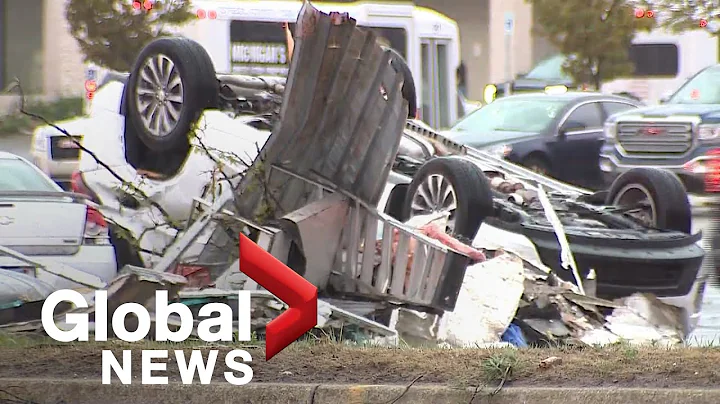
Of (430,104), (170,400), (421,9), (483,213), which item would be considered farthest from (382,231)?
(421,9)

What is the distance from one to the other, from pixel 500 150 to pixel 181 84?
544cm

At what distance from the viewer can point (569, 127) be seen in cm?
1391

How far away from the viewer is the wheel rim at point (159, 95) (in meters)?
8.12

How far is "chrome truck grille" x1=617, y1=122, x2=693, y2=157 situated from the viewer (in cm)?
1190

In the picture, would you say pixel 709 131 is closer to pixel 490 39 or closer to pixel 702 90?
pixel 702 90

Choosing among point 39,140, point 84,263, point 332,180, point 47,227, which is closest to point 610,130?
point 332,180

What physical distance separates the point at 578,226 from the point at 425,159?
48.8 inches

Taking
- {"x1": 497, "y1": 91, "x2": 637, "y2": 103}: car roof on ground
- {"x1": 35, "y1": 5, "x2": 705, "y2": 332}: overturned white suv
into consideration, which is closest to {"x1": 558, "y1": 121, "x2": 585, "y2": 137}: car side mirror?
{"x1": 497, "y1": 91, "x2": 637, "y2": 103}: car roof on ground

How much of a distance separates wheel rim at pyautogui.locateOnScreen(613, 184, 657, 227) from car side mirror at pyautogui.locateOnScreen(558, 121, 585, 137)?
15.6 feet

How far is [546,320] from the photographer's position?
7512 millimetres

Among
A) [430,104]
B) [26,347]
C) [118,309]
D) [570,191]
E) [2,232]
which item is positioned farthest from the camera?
[430,104]

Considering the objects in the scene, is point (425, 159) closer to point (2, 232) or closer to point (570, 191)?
point (570, 191)

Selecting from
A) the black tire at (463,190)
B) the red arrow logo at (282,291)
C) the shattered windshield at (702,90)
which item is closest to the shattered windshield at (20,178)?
the red arrow logo at (282,291)

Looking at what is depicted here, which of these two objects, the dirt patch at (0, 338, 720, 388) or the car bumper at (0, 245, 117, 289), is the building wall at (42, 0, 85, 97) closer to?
the car bumper at (0, 245, 117, 289)
